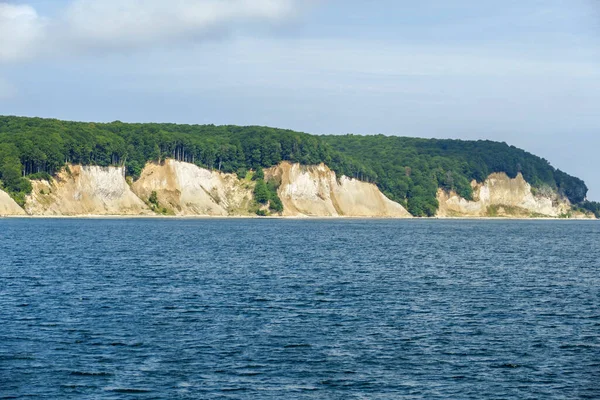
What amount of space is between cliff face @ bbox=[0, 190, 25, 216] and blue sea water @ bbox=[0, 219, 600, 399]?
101269 mm

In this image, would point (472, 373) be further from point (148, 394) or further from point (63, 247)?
point (63, 247)

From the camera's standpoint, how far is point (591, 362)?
3484cm

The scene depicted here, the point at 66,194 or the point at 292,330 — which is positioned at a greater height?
the point at 66,194

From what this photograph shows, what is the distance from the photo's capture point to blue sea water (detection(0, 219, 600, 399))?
3086 cm

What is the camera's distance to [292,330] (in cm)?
4119

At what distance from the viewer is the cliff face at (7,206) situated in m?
174

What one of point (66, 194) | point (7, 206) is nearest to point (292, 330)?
point (7, 206)

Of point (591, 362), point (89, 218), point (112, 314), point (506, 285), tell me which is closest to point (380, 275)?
point (506, 285)

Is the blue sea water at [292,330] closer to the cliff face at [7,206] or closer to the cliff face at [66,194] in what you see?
the cliff face at [7,206]

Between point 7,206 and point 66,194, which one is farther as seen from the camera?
point 66,194

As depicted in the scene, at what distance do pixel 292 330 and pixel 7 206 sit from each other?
147138 mm

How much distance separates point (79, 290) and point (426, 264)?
37.4 m

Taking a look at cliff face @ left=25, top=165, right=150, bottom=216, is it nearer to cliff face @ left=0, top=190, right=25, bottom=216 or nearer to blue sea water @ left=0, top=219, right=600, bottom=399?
cliff face @ left=0, top=190, right=25, bottom=216

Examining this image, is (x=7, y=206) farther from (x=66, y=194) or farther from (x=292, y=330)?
(x=292, y=330)
